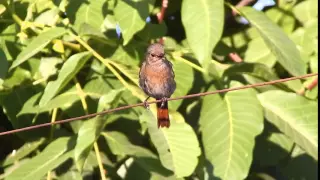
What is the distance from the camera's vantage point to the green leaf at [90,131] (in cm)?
252

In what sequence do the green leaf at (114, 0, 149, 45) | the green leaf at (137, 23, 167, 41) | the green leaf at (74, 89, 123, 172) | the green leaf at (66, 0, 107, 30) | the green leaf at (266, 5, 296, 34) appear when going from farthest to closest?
the green leaf at (266, 5, 296, 34) < the green leaf at (137, 23, 167, 41) < the green leaf at (66, 0, 107, 30) < the green leaf at (114, 0, 149, 45) < the green leaf at (74, 89, 123, 172)

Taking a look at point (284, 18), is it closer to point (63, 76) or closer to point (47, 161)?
point (63, 76)

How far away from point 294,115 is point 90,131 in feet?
2.49

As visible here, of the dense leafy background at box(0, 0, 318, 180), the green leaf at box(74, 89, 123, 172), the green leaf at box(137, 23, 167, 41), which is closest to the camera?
the green leaf at box(74, 89, 123, 172)

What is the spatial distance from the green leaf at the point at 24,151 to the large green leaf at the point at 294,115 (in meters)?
0.90

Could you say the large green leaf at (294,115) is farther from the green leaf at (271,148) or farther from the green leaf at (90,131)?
the green leaf at (90,131)

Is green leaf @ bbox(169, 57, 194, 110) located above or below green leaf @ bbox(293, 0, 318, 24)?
above

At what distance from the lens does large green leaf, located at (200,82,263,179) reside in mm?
2641

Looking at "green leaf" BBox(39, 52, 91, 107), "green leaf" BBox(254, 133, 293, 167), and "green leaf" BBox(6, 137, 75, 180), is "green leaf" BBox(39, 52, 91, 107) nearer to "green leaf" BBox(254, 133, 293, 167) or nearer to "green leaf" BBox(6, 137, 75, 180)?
"green leaf" BBox(6, 137, 75, 180)

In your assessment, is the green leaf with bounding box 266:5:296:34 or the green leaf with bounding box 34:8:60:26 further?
the green leaf with bounding box 266:5:296:34

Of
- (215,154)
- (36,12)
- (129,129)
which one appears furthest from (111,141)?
(36,12)

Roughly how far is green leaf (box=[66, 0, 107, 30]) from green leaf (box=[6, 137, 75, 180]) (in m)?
0.50

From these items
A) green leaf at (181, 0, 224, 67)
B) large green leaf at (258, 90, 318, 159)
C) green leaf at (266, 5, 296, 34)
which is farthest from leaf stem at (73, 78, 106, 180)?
green leaf at (266, 5, 296, 34)

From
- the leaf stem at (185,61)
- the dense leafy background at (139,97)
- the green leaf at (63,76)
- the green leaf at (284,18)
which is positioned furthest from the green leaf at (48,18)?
the green leaf at (284,18)
